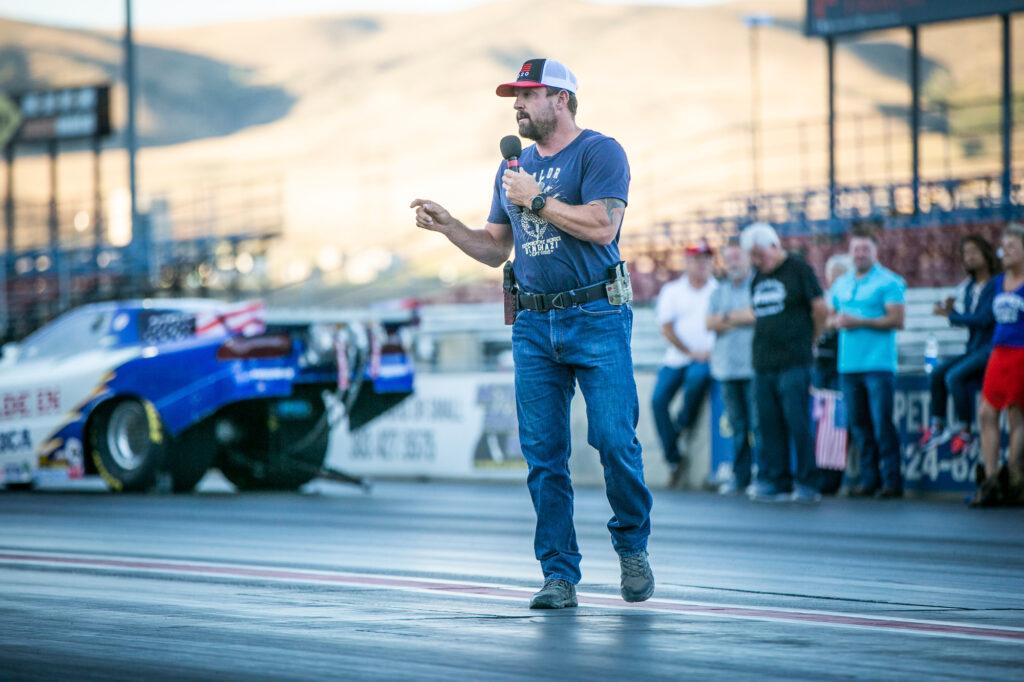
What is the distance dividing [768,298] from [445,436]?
17.7ft

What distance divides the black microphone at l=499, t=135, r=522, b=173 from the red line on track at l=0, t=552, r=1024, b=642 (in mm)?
1719

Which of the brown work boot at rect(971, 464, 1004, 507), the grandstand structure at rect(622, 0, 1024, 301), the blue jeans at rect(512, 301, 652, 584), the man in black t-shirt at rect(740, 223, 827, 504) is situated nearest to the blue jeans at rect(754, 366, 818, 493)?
the man in black t-shirt at rect(740, 223, 827, 504)

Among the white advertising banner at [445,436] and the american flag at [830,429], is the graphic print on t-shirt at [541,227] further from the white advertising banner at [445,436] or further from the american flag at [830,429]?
the white advertising banner at [445,436]

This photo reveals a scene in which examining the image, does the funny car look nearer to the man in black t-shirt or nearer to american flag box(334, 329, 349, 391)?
american flag box(334, 329, 349, 391)

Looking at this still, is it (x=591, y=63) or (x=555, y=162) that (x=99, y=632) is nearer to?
(x=555, y=162)

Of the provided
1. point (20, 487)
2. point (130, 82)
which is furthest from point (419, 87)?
point (20, 487)

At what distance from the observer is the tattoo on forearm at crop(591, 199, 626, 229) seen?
24.0 ft

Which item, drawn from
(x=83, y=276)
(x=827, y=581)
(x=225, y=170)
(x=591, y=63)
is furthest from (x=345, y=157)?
(x=827, y=581)

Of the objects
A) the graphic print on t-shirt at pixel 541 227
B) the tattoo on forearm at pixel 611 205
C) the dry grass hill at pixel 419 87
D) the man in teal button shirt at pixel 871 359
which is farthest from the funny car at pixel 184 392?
the dry grass hill at pixel 419 87

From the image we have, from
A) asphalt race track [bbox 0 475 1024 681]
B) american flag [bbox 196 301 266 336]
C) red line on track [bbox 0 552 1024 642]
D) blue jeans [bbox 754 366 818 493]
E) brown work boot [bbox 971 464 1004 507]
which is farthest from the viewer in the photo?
american flag [bbox 196 301 266 336]

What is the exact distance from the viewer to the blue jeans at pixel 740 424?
15422 mm

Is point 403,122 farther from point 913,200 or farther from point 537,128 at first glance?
point 537,128

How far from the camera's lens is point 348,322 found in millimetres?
15781

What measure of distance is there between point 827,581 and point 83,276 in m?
30.4
